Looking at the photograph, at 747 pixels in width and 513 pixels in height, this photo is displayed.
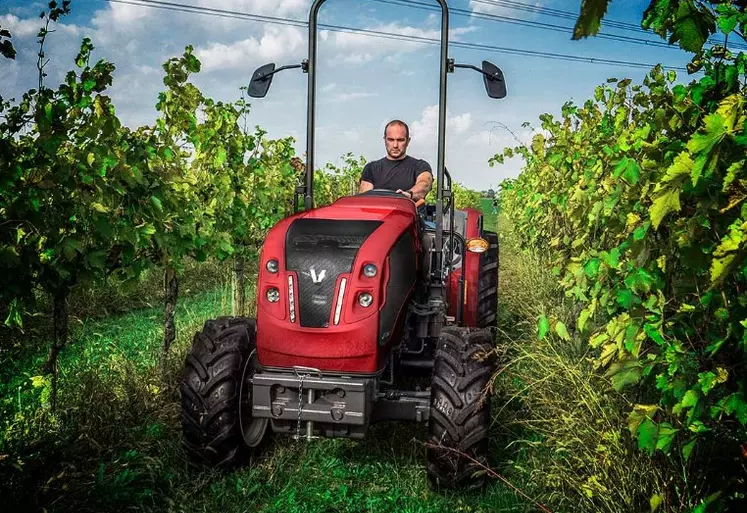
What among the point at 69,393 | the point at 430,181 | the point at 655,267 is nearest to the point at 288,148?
the point at 430,181

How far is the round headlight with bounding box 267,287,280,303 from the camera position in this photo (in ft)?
10.9

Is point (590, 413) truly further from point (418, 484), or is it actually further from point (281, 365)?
point (281, 365)

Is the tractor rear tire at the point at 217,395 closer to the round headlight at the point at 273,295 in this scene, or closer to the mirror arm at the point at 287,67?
the round headlight at the point at 273,295

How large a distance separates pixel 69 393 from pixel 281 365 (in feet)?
5.16

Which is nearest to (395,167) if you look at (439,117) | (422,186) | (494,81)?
(422,186)

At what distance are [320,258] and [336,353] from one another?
43 centimetres

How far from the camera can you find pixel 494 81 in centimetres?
359

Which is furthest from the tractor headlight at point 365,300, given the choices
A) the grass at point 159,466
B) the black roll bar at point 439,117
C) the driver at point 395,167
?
the driver at point 395,167

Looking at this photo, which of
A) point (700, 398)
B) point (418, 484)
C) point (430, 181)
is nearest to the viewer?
point (700, 398)

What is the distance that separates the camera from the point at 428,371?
390cm

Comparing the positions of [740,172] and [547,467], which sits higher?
[740,172]

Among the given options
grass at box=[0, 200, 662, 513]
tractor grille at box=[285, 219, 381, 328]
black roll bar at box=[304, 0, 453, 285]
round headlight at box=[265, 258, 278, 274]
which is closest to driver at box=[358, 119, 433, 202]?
black roll bar at box=[304, 0, 453, 285]

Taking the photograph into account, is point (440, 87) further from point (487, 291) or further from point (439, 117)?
point (487, 291)

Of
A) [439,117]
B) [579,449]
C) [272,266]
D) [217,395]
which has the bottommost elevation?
[579,449]
